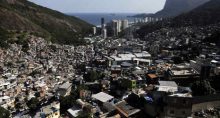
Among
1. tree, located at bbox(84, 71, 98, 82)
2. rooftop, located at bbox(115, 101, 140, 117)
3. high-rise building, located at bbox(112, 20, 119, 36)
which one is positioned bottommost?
rooftop, located at bbox(115, 101, 140, 117)

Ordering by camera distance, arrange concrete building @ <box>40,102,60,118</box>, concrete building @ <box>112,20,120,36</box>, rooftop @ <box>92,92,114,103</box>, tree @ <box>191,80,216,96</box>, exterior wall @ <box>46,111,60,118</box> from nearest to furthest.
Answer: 1. tree @ <box>191,80,216,96</box>
2. concrete building @ <box>40,102,60,118</box>
3. exterior wall @ <box>46,111,60,118</box>
4. rooftop @ <box>92,92,114,103</box>
5. concrete building @ <box>112,20,120,36</box>

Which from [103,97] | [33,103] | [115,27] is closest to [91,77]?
[33,103]

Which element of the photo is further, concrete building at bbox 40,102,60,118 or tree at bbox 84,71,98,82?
tree at bbox 84,71,98,82

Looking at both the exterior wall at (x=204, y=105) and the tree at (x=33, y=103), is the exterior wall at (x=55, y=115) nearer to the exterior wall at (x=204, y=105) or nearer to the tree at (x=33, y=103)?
the tree at (x=33, y=103)

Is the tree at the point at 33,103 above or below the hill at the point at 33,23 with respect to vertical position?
below

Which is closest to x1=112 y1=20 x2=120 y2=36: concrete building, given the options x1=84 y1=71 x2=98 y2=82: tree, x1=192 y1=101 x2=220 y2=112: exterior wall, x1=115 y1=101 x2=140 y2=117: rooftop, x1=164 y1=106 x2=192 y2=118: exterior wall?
x1=84 y1=71 x2=98 y2=82: tree

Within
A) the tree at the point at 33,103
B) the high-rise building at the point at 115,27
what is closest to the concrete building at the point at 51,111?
the tree at the point at 33,103

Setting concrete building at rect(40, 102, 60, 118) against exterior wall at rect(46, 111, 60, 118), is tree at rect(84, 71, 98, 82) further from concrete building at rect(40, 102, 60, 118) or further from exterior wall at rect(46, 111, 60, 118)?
exterior wall at rect(46, 111, 60, 118)

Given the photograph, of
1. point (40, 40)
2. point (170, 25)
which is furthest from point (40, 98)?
point (170, 25)
